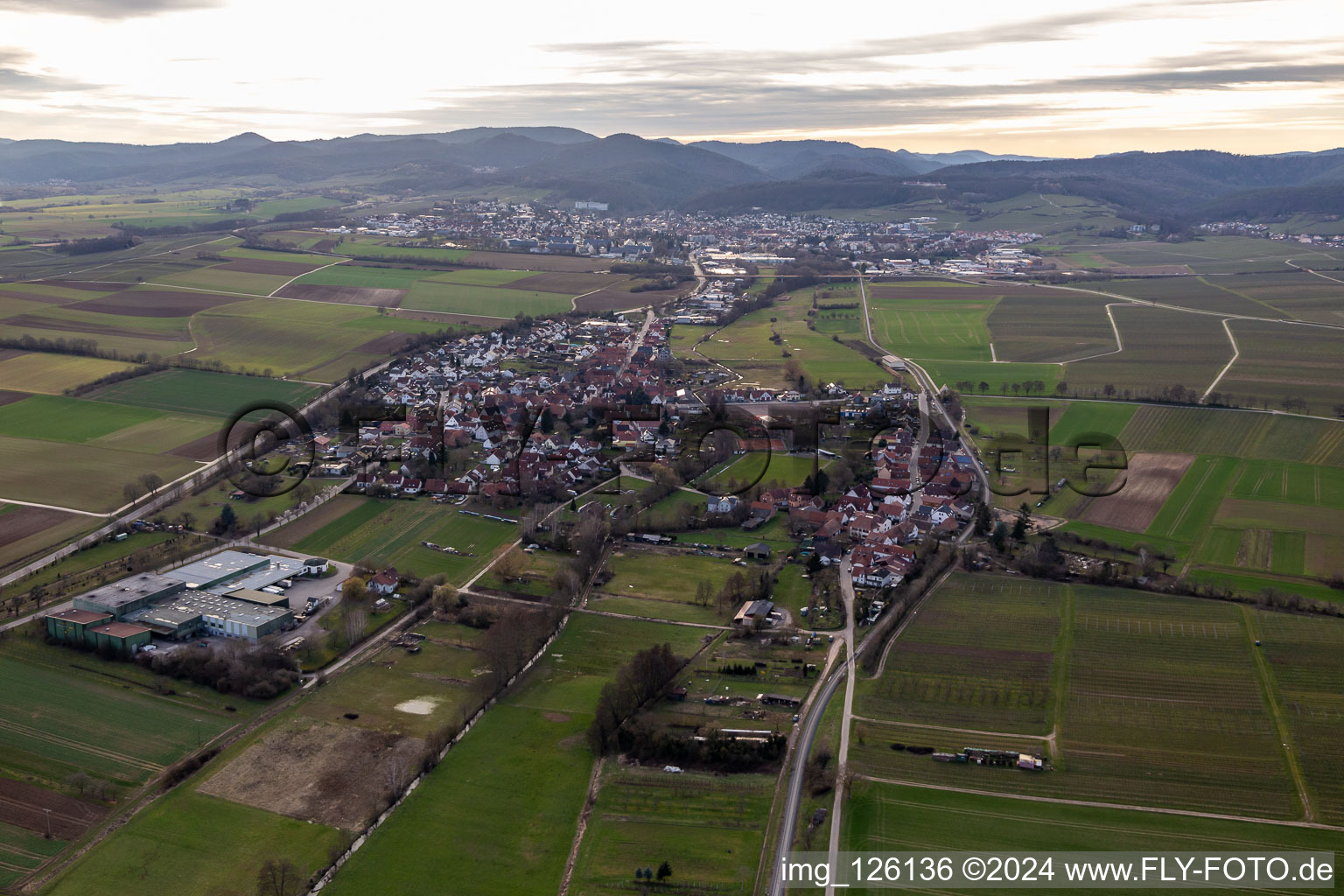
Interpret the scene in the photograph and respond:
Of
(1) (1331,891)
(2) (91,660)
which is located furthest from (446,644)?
(1) (1331,891)

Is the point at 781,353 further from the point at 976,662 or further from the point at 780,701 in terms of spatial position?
the point at 780,701

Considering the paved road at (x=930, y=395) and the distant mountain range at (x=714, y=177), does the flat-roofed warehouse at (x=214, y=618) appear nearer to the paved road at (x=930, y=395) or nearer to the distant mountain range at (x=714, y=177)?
the paved road at (x=930, y=395)

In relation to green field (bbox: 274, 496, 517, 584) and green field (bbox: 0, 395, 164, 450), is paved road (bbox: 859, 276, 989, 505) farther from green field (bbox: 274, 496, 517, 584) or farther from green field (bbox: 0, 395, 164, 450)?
green field (bbox: 0, 395, 164, 450)

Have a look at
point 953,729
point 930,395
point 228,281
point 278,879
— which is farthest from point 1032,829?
point 228,281

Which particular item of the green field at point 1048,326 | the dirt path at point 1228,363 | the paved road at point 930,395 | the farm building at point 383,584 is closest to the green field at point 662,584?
the farm building at point 383,584

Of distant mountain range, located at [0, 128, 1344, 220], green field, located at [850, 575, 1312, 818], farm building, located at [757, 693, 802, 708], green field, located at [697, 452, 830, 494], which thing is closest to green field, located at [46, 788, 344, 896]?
farm building, located at [757, 693, 802, 708]
